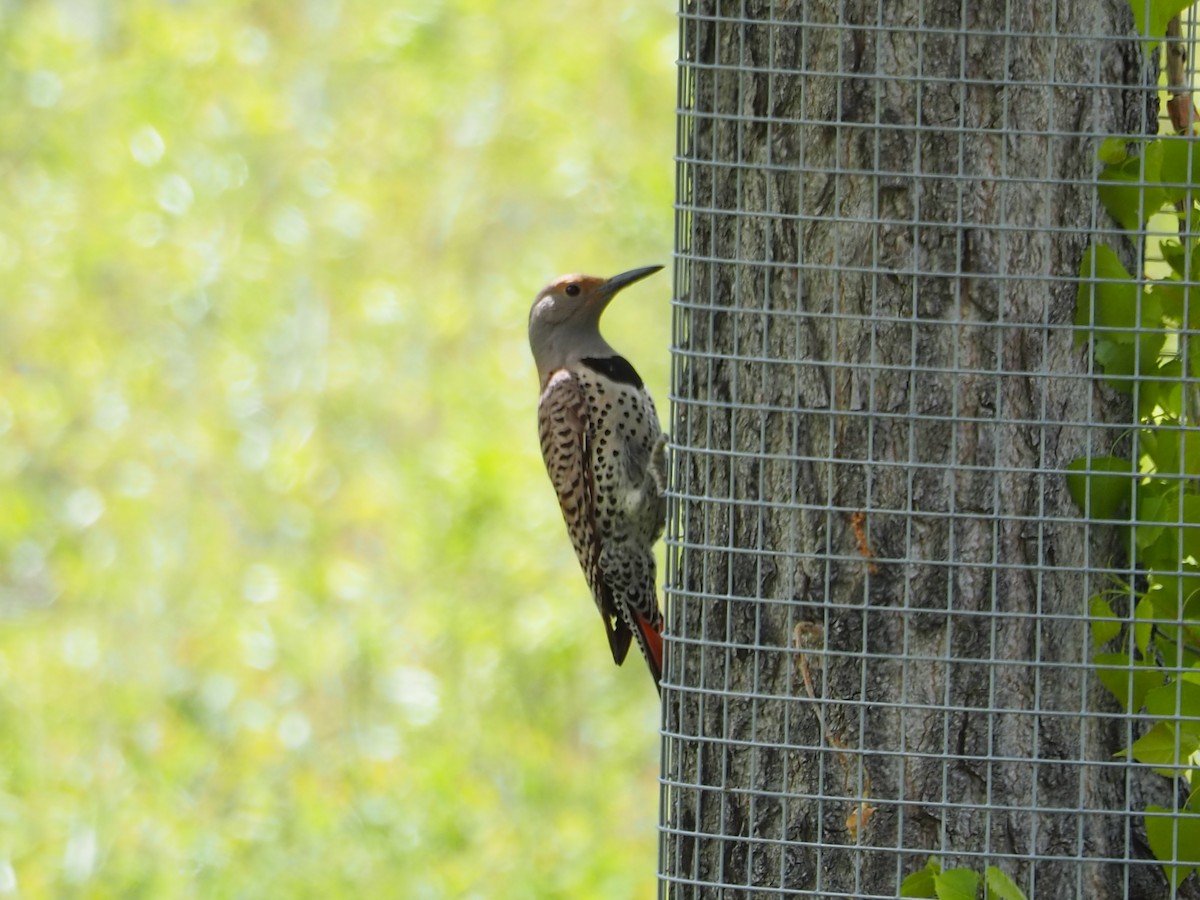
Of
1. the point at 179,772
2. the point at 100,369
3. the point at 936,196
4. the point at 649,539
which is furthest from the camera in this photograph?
the point at 100,369

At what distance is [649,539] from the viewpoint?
371 centimetres

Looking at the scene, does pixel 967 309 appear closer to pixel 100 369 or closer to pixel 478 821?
pixel 478 821

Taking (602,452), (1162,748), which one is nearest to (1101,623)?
(1162,748)

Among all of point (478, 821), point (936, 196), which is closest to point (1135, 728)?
point (936, 196)

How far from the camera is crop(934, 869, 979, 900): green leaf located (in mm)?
2150

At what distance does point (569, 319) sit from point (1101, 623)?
180 centimetres

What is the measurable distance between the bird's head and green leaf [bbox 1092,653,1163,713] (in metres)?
1.75

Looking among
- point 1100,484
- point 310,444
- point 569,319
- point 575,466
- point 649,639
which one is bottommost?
point 649,639

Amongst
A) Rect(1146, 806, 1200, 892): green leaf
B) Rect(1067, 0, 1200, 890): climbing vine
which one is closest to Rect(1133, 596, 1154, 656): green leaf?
Rect(1067, 0, 1200, 890): climbing vine

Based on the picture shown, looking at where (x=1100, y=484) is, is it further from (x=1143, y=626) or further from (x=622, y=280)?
(x=622, y=280)

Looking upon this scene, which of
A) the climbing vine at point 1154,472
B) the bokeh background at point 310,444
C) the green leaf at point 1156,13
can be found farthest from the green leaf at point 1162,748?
the bokeh background at point 310,444

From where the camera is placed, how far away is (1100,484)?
222 cm

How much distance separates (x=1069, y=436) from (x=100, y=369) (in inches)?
201

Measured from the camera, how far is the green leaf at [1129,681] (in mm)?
2195
